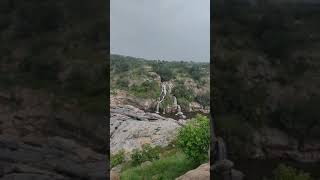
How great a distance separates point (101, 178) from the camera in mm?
5289

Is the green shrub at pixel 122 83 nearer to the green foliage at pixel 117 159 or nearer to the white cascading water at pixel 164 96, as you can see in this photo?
the white cascading water at pixel 164 96

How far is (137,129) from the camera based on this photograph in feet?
77.8

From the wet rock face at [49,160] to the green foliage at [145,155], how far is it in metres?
13.5

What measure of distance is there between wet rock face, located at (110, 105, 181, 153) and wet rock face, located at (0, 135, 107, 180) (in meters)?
15.8

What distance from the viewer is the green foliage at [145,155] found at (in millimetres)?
19059

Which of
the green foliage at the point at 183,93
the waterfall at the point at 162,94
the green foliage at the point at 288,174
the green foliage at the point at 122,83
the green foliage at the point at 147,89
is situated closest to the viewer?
the green foliage at the point at 288,174

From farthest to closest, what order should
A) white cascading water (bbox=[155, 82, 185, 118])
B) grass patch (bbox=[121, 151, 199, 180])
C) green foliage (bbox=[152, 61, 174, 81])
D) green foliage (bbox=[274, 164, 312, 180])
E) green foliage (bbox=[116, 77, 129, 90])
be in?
1. green foliage (bbox=[152, 61, 174, 81])
2. green foliage (bbox=[116, 77, 129, 90])
3. white cascading water (bbox=[155, 82, 185, 118])
4. grass patch (bbox=[121, 151, 199, 180])
5. green foliage (bbox=[274, 164, 312, 180])

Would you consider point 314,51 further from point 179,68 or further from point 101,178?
point 179,68

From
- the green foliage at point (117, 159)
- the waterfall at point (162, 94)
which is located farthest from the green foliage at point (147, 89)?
the green foliage at point (117, 159)

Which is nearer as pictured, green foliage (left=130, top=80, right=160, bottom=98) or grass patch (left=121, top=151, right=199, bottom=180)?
grass patch (left=121, top=151, right=199, bottom=180)

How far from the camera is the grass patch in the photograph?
629 inches

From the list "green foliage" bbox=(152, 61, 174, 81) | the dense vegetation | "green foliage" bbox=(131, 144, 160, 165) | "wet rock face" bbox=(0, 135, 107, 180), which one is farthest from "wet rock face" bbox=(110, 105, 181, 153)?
"wet rock face" bbox=(0, 135, 107, 180)

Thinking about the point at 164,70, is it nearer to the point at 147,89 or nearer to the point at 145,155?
the point at 147,89

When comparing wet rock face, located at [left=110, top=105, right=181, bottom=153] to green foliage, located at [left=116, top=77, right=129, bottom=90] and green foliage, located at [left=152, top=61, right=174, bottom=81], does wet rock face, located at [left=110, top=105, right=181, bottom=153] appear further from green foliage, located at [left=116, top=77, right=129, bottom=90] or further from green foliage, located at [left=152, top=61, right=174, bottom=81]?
green foliage, located at [left=152, top=61, right=174, bottom=81]
